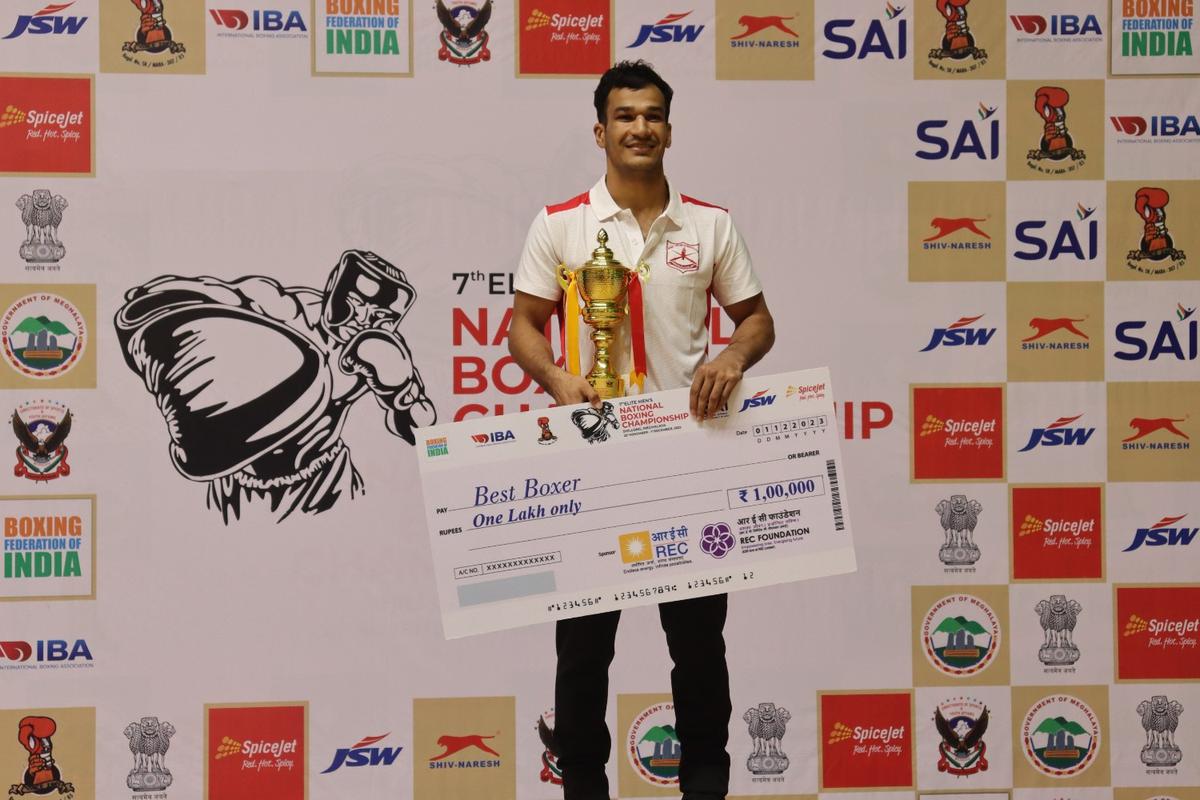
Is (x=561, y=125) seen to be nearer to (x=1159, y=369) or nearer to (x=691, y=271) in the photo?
(x=691, y=271)

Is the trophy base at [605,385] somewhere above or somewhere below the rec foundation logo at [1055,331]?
below

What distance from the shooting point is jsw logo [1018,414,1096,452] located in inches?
128

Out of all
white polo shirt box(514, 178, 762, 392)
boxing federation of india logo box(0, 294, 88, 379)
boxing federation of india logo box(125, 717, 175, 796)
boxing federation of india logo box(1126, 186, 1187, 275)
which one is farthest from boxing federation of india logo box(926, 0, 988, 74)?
boxing federation of india logo box(125, 717, 175, 796)

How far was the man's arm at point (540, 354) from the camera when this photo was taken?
212 centimetres

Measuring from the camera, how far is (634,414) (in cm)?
213

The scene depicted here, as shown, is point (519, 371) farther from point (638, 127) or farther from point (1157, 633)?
point (1157, 633)

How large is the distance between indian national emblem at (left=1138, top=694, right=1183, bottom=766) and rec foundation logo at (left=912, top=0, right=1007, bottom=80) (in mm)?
1763

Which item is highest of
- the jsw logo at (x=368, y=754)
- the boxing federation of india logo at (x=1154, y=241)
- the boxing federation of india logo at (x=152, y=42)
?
the boxing federation of india logo at (x=152, y=42)

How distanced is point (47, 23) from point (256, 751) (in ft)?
6.47

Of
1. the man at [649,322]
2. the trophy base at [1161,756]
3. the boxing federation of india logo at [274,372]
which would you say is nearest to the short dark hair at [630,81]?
the man at [649,322]

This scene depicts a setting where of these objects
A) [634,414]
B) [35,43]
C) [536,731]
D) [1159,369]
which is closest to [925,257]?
[1159,369]

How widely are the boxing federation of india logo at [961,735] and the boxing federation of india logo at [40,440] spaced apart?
7.92 feet

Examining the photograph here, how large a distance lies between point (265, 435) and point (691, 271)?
4.69ft

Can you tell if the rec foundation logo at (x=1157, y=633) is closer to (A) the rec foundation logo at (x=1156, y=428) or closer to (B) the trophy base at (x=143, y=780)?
(A) the rec foundation logo at (x=1156, y=428)
